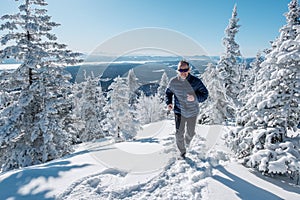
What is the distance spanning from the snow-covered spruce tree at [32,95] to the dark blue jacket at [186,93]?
7.57 m

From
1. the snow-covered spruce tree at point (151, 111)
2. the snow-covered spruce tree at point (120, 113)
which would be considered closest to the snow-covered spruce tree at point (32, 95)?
the snow-covered spruce tree at point (120, 113)

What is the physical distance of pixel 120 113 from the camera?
71.8ft

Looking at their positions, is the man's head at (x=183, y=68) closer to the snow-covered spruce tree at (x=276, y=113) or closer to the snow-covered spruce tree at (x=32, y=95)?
the snow-covered spruce tree at (x=276, y=113)

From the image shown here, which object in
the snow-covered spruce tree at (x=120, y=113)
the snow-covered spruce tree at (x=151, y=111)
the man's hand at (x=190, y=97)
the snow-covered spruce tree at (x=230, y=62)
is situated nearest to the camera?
the man's hand at (x=190, y=97)

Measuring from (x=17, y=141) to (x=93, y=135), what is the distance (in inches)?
734

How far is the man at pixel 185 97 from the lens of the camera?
459 cm

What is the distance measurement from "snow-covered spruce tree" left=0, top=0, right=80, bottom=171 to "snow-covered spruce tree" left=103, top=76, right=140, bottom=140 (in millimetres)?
10023

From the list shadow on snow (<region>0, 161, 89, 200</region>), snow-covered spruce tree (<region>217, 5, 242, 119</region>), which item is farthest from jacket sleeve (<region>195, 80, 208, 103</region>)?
snow-covered spruce tree (<region>217, 5, 242, 119</region>)

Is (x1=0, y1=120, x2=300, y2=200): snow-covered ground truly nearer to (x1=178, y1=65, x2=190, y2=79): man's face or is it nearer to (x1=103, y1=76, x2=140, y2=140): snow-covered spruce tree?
(x1=178, y1=65, x2=190, y2=79): man's face

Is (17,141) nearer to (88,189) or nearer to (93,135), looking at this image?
(88,189)

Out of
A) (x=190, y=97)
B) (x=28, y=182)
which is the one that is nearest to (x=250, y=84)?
(x=190, y=97)

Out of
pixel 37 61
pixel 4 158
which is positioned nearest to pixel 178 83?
pixel 37 61

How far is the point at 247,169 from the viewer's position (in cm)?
450

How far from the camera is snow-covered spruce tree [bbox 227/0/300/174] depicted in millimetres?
4077
